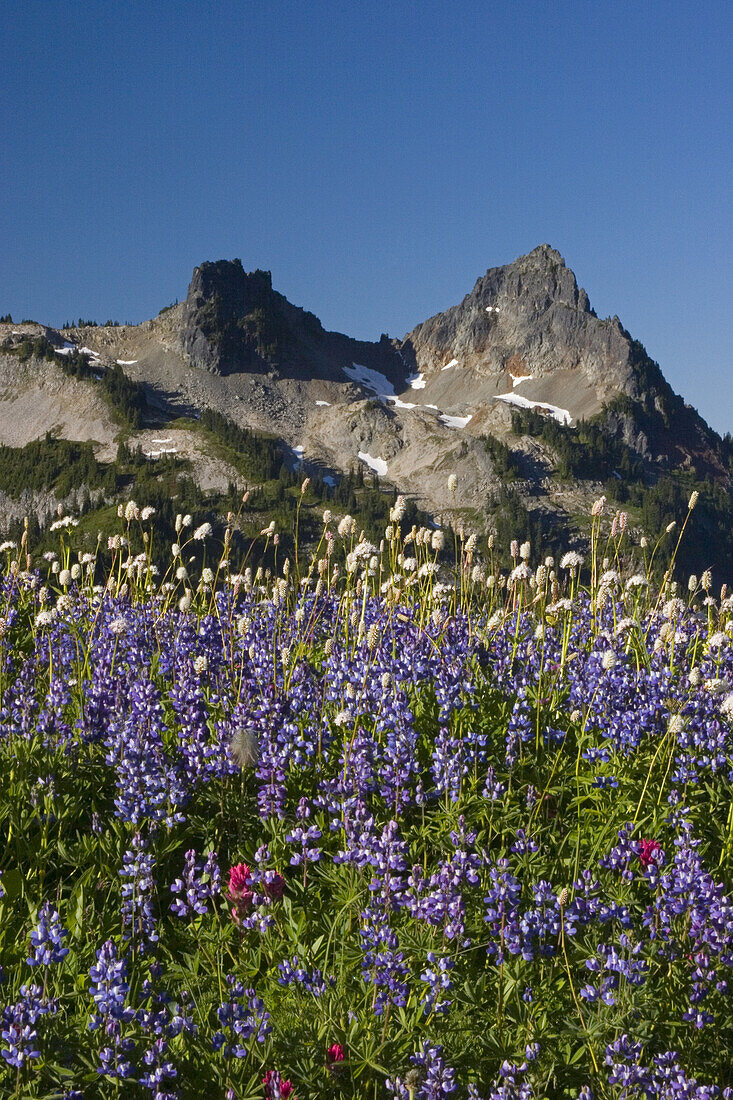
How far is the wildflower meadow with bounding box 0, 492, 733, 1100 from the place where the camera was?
3.73 m

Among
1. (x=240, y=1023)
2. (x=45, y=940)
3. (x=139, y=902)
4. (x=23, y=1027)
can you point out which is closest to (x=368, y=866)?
(x=139, y=902)

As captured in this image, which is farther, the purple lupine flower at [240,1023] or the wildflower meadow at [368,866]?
the wildflower meadow at [368,866]

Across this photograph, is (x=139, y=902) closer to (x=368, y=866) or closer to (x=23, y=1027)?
(x=23, y=1027)

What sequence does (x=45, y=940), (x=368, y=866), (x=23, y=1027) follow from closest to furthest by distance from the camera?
(x=23, y=1027) < (x=45, y=940) < (x=368, y=866)

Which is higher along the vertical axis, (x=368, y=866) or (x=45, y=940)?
(x=45, y=940)

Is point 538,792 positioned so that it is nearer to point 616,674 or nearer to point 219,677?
point 616,674

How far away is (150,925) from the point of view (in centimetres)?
432

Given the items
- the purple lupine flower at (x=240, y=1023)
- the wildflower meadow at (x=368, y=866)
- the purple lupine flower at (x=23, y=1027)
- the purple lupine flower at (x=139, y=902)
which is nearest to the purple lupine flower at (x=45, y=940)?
the wildflower meadow at (x=368, y=866)

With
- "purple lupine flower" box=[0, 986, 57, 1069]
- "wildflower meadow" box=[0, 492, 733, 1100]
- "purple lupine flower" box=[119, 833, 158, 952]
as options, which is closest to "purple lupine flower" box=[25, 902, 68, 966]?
"wildflower meadow" box=[0, 492, 733, 1100]

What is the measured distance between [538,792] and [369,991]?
94.8 inches

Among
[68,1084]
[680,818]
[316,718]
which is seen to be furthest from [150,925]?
[680,818]

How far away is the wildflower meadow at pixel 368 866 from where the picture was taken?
373 cm

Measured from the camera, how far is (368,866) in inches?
206

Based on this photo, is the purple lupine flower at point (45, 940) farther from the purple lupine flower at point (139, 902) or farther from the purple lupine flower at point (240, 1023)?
the purple lupine flower at point (240, 1023)
